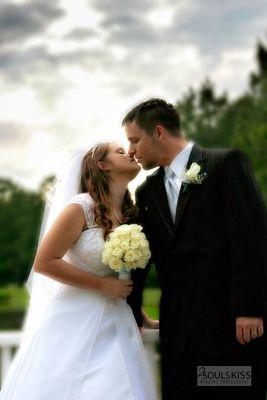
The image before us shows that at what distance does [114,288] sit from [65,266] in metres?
0.32

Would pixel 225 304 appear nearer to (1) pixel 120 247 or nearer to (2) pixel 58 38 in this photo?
(1) pixel 120 247

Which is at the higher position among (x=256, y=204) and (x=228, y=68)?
(x=228, y=68)

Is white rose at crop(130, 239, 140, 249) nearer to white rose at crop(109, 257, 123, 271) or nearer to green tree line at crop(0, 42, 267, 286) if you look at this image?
white rose at crop(109, 257, 123, 271)

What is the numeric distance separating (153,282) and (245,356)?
34986 millimetres

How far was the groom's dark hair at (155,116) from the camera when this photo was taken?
5.06 metres

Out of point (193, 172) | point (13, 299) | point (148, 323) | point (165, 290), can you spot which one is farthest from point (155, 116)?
point (13, 299)

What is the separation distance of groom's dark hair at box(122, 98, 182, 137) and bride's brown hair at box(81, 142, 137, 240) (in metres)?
0.26

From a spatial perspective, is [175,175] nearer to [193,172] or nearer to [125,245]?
[193,172]

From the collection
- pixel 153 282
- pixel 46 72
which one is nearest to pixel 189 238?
pixel 153 282

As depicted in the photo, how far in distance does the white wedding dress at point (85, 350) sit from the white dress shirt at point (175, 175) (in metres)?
0.49

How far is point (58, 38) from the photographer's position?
140ft

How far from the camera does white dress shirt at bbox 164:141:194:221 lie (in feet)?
16.4

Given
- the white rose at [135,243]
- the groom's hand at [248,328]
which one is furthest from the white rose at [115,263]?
the groom's hand at [248,328]

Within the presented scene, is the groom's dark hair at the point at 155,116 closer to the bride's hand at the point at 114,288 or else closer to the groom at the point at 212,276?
→ the groom at the point at 212,276
